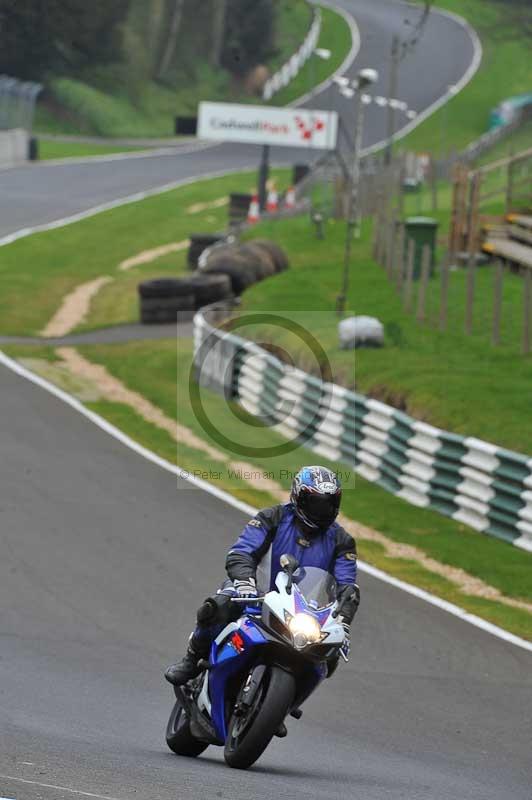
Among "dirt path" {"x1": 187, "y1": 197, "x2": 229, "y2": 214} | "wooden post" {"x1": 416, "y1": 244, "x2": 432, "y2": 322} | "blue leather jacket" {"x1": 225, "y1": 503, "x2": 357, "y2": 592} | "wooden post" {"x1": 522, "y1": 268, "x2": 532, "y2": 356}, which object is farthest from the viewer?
"dirt path" {"x1": 187, "y1": 197, "x2": 229, "y2": 214}

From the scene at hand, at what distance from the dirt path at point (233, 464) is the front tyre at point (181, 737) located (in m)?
5.97

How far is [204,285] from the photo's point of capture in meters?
31.0

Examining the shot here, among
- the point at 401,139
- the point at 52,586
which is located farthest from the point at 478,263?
the point at 401,139

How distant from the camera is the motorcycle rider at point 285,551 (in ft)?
27.0

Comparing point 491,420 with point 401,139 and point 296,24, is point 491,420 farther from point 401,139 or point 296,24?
point 296,24

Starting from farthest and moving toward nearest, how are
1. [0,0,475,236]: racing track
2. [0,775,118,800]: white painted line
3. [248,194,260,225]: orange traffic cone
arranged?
[0,0,475,236]: racing track → [248,194,260,225]: orange traffic cone → [0,775,118,800]: white painted line

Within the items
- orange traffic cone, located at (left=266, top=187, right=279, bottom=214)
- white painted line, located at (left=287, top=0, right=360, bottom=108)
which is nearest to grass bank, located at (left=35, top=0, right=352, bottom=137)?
white painted line, located at (left=287, top=0, right=360, bottom=108)

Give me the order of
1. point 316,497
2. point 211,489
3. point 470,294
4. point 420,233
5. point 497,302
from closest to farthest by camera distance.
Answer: point 316,497 < point 211,489 < point 497,302 < point 470,294 < point 420,233

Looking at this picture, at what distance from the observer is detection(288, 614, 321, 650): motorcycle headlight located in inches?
300

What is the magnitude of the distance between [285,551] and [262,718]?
1177 mm

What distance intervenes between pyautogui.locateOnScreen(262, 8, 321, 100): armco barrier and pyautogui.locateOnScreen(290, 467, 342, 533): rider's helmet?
71.0m

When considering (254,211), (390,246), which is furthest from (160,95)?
(390,246)

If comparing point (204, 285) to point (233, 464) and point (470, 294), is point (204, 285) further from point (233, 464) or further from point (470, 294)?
point (233, 464)

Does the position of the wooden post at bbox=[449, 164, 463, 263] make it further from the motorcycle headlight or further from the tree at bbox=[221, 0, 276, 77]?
the tree at bbox=[221, 0, 276, 77]
